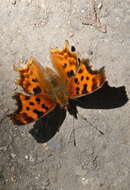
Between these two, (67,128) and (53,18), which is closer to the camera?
(67,128)

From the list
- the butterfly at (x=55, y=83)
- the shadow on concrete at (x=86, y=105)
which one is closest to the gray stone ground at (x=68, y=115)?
the shadow on concrete at (x=86, y=105)

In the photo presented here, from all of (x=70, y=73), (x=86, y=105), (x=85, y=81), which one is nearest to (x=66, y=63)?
(x=70, y=73)

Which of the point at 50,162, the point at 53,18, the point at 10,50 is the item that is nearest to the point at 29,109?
the point at 50,162

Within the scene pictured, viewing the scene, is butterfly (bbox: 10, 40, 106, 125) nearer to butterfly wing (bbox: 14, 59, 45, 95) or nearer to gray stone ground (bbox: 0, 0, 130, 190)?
butterfly wing (bbox: 14, 59, 45, 95)

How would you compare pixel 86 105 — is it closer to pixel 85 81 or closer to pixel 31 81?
pixel 85 81

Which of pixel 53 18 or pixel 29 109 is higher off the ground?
pixel 53 18

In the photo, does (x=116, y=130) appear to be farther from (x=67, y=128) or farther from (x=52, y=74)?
(x=52, y=74)
